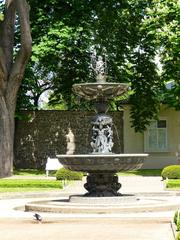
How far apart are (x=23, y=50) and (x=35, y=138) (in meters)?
10.2

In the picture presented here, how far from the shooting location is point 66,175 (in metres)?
26.6

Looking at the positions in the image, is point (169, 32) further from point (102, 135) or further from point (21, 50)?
point (102, 135)

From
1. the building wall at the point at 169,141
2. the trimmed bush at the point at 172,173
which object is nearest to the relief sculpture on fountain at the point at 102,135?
the trimmed bush at the point at 172,173

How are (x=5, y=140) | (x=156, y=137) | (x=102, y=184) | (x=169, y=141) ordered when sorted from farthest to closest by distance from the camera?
(x=156, y=137), (x=169, y=141), (x=5, y=140), (x=102, y=184)

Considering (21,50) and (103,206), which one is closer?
(103,206)

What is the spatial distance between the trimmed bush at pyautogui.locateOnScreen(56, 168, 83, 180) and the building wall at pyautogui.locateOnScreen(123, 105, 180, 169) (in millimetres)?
12068

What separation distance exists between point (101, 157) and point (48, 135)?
23.2 meters

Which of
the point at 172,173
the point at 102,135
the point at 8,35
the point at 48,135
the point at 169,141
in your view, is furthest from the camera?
the point at 169,141

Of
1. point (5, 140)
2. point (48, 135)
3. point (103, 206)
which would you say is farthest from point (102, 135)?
point (48, 135)

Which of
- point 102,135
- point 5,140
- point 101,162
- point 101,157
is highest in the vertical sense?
point 5,140

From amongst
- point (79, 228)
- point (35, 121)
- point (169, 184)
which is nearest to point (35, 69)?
point (35, 121)

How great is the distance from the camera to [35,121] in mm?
38250

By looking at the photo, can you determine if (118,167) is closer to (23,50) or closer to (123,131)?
(23,50)

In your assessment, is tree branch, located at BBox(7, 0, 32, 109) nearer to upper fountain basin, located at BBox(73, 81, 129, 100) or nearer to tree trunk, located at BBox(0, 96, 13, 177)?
tree trunk, located at BBox(0, 96, 13, 177)
